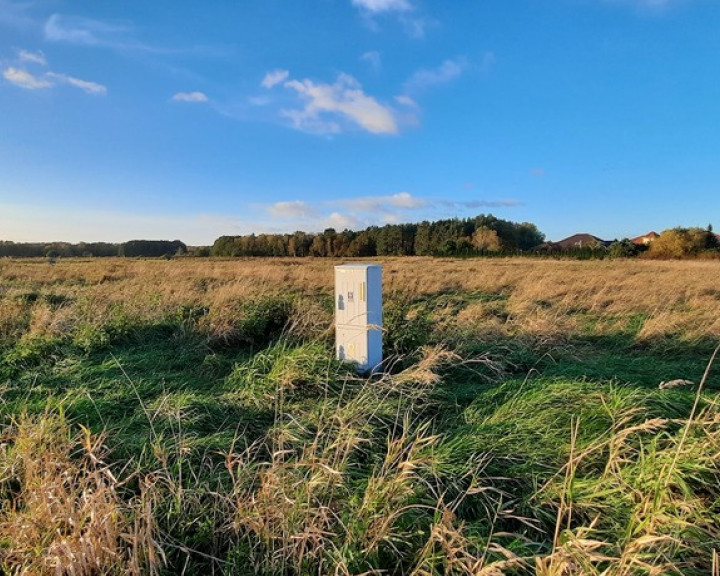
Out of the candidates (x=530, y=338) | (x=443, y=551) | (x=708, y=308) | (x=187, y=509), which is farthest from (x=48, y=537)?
(x=708, y=308)

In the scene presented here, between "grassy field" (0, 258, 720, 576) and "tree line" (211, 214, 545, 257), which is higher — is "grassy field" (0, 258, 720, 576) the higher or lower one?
the lower one

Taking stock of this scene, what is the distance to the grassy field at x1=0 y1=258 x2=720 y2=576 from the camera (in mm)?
2133

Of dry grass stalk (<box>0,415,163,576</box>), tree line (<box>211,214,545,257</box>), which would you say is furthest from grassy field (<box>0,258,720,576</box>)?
tree line (<box>211,214,545,257</box>)

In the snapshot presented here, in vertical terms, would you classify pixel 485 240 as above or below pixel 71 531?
above

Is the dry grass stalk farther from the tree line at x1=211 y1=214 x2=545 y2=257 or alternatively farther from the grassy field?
the tree line at x1=211 y1=214 x2=545 y2=257

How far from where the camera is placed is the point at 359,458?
3.30m

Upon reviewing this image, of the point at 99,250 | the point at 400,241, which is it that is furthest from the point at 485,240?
the point at 99,250

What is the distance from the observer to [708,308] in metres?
9.83

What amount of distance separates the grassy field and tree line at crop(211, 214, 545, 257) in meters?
53.3

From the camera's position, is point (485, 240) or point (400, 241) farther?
point (400, 241)

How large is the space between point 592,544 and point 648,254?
58043 millimetres

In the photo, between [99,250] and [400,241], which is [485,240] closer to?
[400,241]

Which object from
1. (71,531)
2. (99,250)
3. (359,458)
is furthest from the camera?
(99,250)

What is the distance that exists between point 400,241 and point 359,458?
73.2 meters
